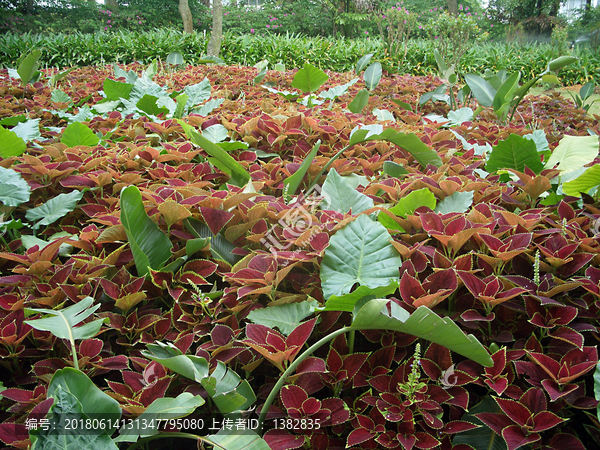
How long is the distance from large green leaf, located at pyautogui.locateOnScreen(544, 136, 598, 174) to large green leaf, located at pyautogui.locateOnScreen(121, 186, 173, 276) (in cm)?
148

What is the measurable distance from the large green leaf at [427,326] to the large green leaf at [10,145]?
5.47ft

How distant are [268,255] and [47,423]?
55 cm

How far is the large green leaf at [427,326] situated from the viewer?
75 cm

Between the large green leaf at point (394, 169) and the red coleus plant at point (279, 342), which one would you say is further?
the large green leaf at point (394, 169)

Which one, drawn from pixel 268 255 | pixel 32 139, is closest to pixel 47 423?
pixel 268 255

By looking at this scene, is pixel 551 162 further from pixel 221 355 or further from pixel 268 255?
pixel 221 355

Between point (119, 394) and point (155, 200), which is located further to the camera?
point (155, 200)

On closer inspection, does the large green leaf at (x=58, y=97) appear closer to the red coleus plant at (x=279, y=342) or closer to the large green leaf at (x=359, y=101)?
the large green leaf at (x=359, y=101)

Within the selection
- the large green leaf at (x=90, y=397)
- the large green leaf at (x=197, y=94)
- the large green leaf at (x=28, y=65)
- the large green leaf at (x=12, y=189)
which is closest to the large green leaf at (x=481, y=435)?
the large green leaf at (x=90, y=397)

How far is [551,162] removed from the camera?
1798mm

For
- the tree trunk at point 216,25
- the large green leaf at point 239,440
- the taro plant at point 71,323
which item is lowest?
the large green leaf at point 239,440

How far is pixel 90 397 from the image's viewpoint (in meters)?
0.76

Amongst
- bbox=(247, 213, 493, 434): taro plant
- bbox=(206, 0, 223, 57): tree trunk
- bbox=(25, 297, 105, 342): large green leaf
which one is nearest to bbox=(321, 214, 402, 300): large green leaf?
bbox=(247, 213, 493, 434): taro plant

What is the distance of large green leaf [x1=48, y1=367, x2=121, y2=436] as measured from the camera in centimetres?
76
